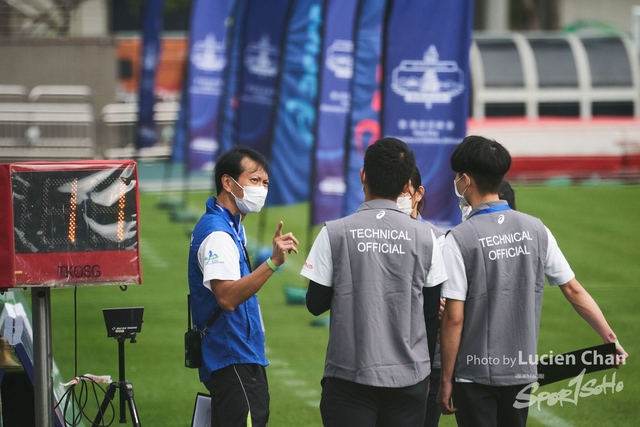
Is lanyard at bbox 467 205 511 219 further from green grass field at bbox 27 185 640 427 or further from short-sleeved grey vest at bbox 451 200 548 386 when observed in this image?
green grass field at bbox 27 185 640 427

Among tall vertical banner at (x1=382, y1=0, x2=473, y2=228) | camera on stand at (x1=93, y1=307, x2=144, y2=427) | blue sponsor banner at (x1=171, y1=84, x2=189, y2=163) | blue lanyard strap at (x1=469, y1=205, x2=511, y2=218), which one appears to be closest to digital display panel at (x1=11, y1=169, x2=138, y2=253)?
camera on stand at (x1=93, y1=307, x2=144, y2=427)

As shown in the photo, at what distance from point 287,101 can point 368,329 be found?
9.18m

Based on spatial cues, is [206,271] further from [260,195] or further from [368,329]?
[368,329]

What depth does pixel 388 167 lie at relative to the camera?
455 centimetres

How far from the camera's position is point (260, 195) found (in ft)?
17.3

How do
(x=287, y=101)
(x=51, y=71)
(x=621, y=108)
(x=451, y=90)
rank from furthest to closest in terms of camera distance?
(x=51, y=71), (x=621, y=108), (x=287, y=101), (x=451, y=90)

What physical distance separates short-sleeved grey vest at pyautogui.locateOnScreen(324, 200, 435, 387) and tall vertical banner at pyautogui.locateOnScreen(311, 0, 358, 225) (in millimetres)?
6868

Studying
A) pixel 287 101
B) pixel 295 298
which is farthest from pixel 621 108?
pixel 295 298

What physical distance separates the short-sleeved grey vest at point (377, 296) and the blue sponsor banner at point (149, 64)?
57.4ft

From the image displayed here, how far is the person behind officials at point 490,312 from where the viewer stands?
4691 millimetres

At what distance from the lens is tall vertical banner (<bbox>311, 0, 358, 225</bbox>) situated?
11516mm

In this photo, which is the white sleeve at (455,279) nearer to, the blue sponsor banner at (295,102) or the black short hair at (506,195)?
the black short hair at (506,195)

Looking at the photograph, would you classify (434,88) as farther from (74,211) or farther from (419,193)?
(74,211)

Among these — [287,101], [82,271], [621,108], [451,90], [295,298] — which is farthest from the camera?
[621,108]
